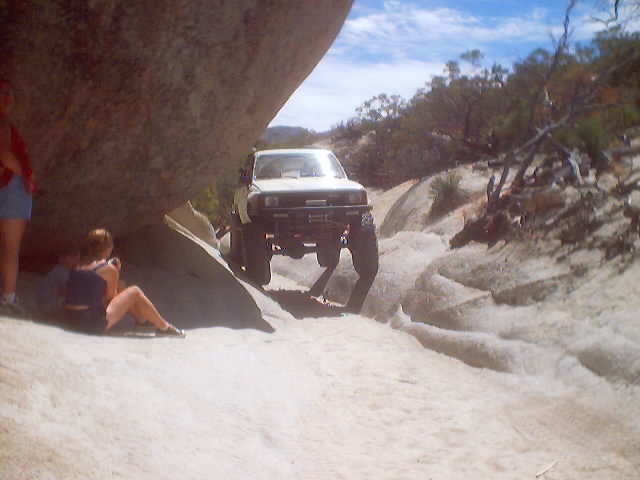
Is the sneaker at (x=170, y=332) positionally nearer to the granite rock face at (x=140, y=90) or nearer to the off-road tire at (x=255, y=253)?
the granite rock face at (x=140, y=90)

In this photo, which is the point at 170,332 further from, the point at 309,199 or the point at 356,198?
the point at 356,198

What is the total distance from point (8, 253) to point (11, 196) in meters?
0.42

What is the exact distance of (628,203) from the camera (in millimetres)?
6762

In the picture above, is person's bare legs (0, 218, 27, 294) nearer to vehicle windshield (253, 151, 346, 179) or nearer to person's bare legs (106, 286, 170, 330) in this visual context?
person's bare legs (106, 286, 170, 330)

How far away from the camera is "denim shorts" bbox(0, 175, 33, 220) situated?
15.3 ft

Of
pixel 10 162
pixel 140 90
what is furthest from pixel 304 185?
pixel 10 162

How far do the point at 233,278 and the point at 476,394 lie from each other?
3.82m

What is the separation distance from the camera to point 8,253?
4613mm

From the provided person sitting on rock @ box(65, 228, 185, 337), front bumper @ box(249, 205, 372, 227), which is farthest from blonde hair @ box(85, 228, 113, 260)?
front bumper @ box(249, 205, 372, 227)

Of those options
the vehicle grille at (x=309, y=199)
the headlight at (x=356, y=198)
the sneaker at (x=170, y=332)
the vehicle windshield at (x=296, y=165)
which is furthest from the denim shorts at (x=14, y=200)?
the vehicle windshield at (x=296, y=165)

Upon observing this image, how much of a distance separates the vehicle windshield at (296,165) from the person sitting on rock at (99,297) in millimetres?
4547

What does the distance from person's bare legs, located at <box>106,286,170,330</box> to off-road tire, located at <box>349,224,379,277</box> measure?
399 centimetres

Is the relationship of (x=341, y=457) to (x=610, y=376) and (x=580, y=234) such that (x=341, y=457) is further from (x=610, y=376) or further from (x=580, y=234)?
(x=580, y=234)

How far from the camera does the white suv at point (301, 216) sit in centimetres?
851
